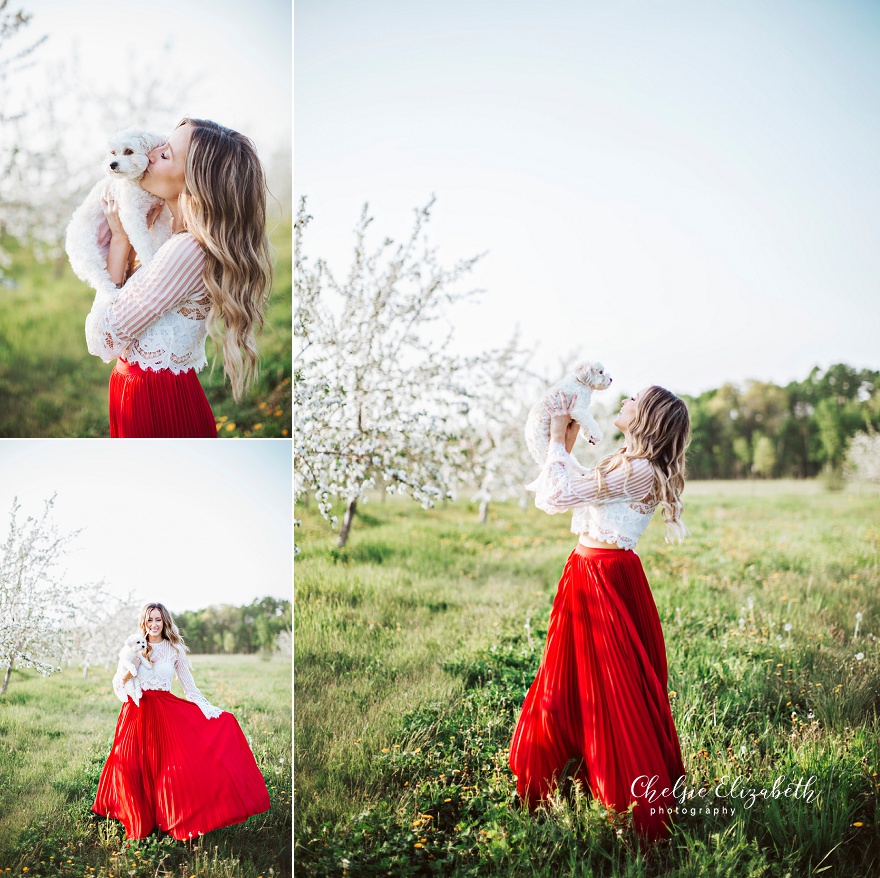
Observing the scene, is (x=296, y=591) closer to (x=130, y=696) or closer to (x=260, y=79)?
(x=130, y=696)

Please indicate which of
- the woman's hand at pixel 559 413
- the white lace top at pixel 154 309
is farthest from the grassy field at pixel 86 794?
the woman's hand at pixel 559 413

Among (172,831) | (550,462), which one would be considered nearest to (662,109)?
Answer: (550,462)

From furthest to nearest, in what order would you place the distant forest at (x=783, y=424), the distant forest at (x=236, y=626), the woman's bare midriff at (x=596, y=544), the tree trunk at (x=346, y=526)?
1. the distant forest at (x=783, y=424)
2. the tree trunk at (x=346, y=526)
3. the distant forest at (x=236, y=626)
4. the woman's bare midriff at (x=596, y=544)

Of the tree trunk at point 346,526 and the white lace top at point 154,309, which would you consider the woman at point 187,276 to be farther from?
the tree trunk at point 346,526

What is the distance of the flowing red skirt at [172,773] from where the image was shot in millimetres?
2586

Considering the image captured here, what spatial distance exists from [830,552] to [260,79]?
4.35 meters

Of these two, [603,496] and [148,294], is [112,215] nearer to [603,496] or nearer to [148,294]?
[148,294]

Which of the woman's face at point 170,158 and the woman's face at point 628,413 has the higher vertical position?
the woman's face at point 170,158

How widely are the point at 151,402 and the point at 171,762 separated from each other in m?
1.32

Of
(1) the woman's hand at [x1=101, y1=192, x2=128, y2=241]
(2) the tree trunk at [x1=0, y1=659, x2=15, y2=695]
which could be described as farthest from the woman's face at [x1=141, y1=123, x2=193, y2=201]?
(2) the tree trunk at [x1=0, y1=659, x2=15, y2=695]

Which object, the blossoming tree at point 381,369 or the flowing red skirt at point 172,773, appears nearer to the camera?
the flowing red skirt at point 172,773

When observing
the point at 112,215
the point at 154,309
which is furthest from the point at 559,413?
the point at 112,215

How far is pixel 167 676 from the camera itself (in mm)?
2705

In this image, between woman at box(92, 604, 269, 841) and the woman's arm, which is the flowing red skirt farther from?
the woman's arm
